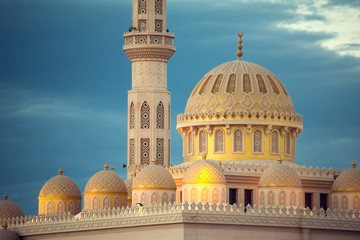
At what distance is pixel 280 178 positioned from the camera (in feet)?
252

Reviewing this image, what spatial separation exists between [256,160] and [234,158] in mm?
1463

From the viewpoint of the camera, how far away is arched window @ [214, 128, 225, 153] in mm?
83375

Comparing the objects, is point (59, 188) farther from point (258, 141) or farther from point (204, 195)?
point (258, 141)

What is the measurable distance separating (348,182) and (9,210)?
24.5 m

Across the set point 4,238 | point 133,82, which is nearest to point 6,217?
point 4,238

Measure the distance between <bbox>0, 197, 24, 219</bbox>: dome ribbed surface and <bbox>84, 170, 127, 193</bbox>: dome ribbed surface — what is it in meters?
Result: 8.99

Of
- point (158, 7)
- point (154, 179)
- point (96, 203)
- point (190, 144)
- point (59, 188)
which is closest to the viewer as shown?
point (154, 179)

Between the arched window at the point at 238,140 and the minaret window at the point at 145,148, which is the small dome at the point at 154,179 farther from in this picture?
the minaret window at the point at 145,148

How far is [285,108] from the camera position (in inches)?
3314

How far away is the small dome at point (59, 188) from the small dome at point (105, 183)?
3.64 m

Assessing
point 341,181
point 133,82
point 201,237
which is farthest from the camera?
point 133,82

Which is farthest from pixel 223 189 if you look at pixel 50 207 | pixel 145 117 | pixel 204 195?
pixel 145 117

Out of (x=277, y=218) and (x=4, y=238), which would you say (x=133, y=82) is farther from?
(x=277, y=218)

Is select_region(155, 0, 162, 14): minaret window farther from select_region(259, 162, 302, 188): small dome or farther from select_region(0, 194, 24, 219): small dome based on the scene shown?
select_region(259, 162, 302, 188): small dome
